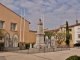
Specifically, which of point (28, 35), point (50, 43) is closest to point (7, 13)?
point (28, 35)

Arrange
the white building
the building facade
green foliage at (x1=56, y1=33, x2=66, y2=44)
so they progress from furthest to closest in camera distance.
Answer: the white building, green foliage at (x1=56, y1=33, x2=66, y2=44), the building facade

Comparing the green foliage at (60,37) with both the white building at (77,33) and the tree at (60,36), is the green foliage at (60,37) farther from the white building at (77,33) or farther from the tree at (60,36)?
the white building at (77,33)

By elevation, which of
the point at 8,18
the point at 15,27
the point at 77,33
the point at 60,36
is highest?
the point at 8,18

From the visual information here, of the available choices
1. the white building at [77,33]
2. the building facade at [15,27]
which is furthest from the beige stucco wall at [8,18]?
the white building at [77,33]

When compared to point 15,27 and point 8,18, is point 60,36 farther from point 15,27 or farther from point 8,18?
point 8,18

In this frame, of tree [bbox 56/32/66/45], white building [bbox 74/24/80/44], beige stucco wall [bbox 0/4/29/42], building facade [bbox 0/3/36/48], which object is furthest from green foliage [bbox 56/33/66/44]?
beige stucco wall [bbox 0/4/29/42]

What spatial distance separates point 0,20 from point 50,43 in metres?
12.5

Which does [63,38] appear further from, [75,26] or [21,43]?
[21,43]

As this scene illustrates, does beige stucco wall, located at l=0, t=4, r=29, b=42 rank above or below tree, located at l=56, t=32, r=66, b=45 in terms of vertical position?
above

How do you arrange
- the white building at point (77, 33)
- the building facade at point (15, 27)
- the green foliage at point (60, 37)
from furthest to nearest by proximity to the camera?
the white building at point (77, 33), the green foliage at point (60, 37), the building facade at point (15, 27)

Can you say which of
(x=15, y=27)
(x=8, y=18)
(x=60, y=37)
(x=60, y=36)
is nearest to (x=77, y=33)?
(x=60, y=37)

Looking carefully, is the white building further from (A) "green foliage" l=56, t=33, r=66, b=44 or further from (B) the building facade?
(B) the building facade

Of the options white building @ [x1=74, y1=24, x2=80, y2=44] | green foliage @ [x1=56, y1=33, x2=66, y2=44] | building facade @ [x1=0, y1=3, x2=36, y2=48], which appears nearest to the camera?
building facade @ [x1=0, y1=3, x2=36, y2=48]

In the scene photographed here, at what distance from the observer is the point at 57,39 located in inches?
2452
